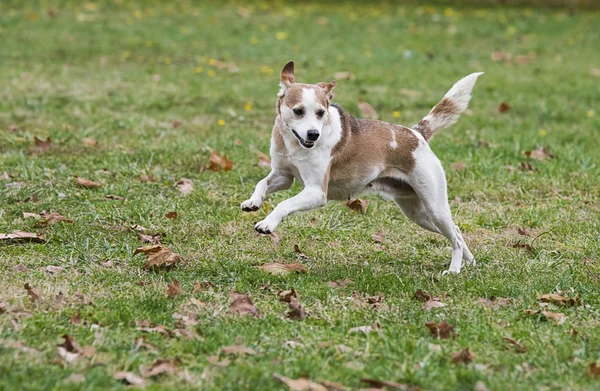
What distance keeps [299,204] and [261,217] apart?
137 centimetres

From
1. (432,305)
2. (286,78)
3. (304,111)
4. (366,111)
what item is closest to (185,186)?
(286,78)

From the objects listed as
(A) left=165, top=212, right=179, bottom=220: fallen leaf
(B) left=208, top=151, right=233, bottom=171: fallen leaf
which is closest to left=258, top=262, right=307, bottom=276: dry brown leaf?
(A) left=165, top=212, right=179, bottom=220: fallen leaf

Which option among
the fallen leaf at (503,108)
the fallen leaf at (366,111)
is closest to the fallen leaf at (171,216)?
the fallen leaf at (366,111)

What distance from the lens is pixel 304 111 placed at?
5621 millimetres

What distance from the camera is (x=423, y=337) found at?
15.1ft

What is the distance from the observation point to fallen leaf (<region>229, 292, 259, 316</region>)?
15.9ft

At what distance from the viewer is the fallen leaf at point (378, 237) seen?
21.6ft

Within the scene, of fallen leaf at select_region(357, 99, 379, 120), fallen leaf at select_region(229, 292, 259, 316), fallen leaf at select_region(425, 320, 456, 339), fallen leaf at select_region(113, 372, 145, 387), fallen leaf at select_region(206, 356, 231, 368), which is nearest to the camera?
fallen leaf at select_region(113, 372, 145, 387)

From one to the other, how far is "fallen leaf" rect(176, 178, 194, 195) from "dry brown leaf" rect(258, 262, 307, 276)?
1822 mm

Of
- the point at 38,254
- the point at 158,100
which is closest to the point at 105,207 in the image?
the point at 38,254

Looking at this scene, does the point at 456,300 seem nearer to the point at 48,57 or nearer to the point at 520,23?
the point at 48,57

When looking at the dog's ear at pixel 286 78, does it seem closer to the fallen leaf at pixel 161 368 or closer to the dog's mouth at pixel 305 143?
the dog's mouth at pixel 305 143

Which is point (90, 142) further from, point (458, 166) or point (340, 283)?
point (340, 283)

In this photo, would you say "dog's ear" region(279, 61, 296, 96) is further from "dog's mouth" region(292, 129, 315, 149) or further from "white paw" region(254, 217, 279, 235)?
"white paw" region(254, 217, 279, 235)
